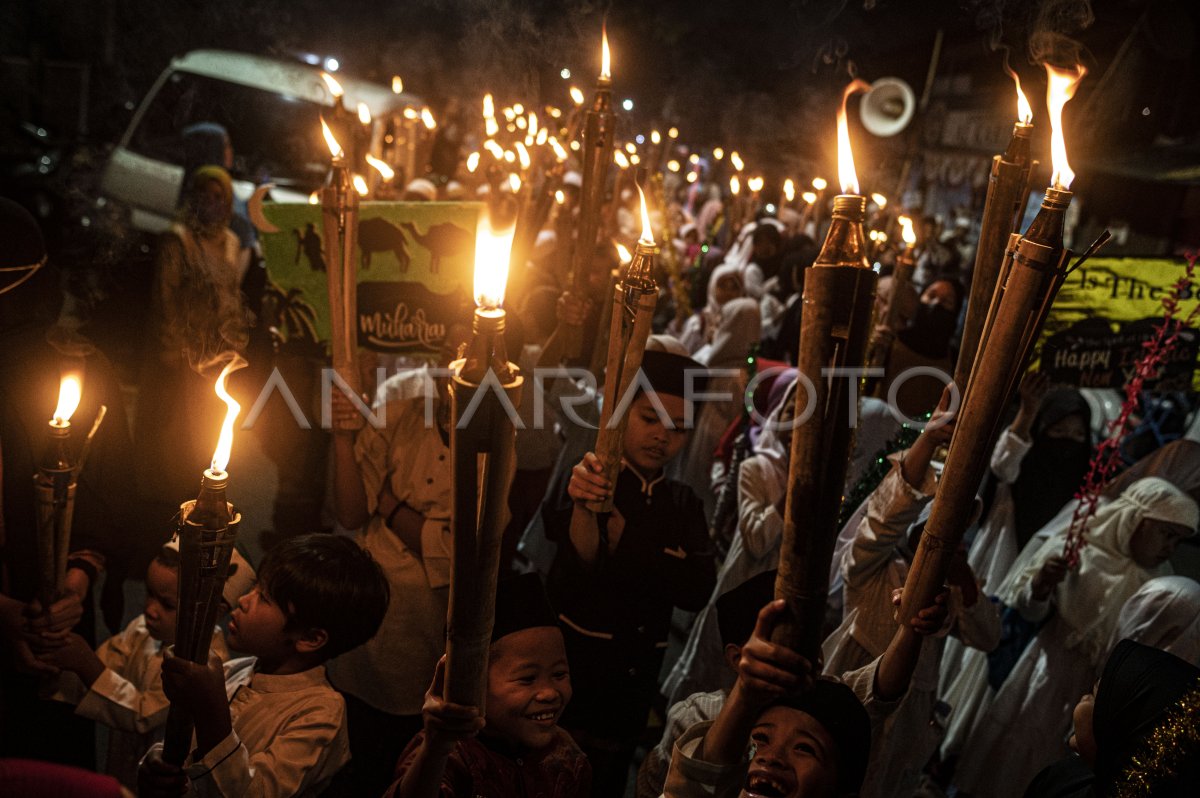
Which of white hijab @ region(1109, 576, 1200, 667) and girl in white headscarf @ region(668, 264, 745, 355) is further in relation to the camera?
girl in white headscarf @ region(668, 264, 745, 355)

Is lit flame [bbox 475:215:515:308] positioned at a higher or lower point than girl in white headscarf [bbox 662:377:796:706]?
higher

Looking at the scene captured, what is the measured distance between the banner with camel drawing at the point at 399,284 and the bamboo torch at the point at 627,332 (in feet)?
6.13

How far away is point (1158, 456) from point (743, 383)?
2.30 meters

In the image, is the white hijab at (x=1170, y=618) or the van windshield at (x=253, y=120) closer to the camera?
the white hijab at (x=1170, y=618)

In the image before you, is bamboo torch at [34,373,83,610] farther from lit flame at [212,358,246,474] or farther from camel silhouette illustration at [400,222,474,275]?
camel silhouette illustration at [400,222,474,275]

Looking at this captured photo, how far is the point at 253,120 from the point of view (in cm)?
953

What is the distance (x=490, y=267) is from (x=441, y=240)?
116 inches

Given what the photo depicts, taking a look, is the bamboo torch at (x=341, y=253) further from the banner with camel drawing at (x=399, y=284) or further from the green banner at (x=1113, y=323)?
the green banner at (x=1113, y=323)

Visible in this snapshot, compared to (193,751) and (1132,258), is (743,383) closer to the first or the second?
(1132,258)

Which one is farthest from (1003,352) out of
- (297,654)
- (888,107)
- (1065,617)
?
(888,107)

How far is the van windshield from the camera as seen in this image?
9430 mm

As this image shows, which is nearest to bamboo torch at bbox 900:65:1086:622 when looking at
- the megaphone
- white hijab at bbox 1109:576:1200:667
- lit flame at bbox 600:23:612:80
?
lit flame at bbox 600:23:612:80

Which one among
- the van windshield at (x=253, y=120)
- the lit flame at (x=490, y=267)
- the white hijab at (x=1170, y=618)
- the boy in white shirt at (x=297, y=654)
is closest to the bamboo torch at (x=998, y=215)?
the lit flame at (x=490, y=267)

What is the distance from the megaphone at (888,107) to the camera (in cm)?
1766
